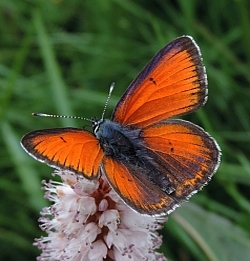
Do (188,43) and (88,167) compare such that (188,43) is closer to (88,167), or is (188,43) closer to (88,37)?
(88,167)

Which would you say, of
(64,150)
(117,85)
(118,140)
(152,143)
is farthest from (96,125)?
(117,85)

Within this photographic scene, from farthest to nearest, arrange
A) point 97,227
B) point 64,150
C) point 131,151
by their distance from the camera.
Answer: point 131,151, point 97,227, point 64,150

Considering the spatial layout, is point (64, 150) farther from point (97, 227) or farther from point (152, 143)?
point (152, 143)

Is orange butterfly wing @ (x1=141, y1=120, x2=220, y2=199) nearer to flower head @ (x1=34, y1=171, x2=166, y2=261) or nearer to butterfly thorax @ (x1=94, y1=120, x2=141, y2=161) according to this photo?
butterfly thorax @ (x1=94, y1=120, x2=141, y2=161)

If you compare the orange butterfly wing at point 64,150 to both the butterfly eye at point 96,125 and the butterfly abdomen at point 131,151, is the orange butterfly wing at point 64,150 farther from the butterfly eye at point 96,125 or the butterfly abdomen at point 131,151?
the butterfly eye at point 96,125

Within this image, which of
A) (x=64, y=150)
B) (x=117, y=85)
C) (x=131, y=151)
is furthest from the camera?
(x=117, y=85)

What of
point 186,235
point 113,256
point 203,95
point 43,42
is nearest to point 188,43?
point 203,95

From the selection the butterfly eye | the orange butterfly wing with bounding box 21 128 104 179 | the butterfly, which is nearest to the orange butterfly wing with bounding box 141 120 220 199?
the butterfly
